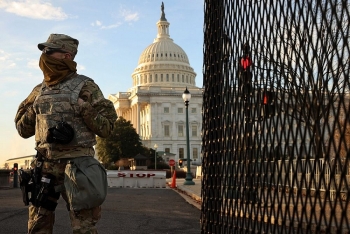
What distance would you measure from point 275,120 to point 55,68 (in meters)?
1.88

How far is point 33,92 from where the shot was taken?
194 inches

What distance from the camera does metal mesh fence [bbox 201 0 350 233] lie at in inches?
115

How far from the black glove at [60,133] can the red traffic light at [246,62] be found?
1318 millimetres

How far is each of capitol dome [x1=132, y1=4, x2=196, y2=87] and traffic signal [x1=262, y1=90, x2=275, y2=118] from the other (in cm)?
13165

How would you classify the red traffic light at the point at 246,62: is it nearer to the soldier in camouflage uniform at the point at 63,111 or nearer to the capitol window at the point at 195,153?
the soldier in camouflage uniform at the point at 63,111

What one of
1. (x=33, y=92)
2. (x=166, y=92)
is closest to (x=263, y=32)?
(x=33, y=92)

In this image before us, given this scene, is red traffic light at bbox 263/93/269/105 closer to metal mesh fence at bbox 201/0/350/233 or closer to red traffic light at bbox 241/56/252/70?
metal mesh fence at bbox 201/0/350/233

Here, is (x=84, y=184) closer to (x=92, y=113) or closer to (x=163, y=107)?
(x=92, y=113)

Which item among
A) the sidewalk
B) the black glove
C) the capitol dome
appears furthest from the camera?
the capitol dome

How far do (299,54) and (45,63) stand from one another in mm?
2161

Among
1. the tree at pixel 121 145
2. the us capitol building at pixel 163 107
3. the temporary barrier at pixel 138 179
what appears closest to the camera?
the temporary barrier at pixel 138 179

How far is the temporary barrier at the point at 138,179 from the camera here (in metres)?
31.0

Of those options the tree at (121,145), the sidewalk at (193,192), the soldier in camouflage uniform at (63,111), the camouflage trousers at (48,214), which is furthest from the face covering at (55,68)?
the tree at (121,145)

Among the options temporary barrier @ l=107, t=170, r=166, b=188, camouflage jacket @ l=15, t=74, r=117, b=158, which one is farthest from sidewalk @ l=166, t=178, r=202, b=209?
camouflage jacket @ l=15, t=74, r=117, b=158
